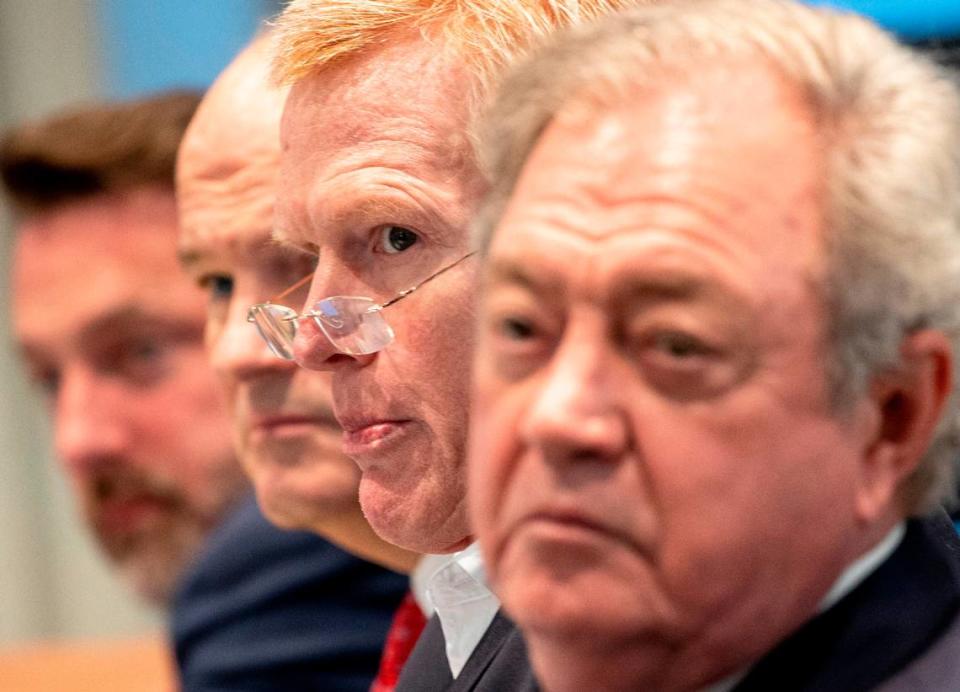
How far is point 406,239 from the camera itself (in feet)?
4.02

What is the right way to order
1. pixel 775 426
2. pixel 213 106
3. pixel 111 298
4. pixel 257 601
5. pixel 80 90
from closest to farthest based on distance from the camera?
pixel 775 426
pixel 213 106
pixel 257 601
pixel 111 298
pixel 80 90

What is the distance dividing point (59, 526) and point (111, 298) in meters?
1.91

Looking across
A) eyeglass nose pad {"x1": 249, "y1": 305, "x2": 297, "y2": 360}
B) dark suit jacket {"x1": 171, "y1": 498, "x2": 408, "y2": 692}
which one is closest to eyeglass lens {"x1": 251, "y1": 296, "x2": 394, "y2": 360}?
eyeglass nose pad {"x1": 249, "y1": 305, "x2": 297, "y2": 360}

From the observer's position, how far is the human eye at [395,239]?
122cm

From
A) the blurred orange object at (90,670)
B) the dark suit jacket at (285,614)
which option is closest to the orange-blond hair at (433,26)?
the dark suit jacket at (285,614)

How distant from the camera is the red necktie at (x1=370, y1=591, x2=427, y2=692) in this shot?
5.10 feet

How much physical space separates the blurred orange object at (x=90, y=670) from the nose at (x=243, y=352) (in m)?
1.58

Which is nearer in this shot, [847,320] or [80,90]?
[847,320]

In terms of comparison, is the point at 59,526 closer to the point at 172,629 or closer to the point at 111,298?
the point at 111,298

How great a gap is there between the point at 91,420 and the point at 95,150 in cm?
51

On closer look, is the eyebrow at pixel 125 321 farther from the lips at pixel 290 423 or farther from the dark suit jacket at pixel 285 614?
the lips at pixel 290 423

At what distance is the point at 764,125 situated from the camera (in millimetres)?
845

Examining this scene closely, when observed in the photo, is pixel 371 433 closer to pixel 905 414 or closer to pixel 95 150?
pixel 905 414

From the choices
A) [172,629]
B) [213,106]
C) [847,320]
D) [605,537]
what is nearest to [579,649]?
[605,537]
